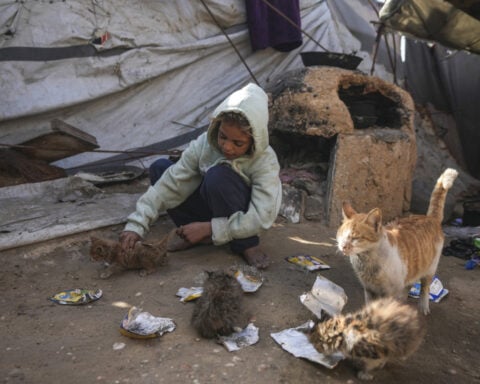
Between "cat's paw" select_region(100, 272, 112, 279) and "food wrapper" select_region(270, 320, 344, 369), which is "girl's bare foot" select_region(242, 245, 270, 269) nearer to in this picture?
"food wrapper" select_region(270, 320, 344, 369)

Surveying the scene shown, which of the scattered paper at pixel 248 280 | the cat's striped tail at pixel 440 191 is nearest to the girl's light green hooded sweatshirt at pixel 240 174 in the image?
the scattered paper at pixel 248 280

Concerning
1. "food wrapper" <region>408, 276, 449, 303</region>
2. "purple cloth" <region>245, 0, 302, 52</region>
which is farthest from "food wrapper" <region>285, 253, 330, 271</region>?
"purple cloth" <region>245, 0, 302, 52</region>

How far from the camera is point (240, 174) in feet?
9.99

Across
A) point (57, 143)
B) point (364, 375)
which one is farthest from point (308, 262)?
point (57, 143)

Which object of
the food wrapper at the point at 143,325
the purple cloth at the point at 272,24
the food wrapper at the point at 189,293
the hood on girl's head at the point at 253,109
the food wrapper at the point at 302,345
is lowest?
the food wrapper at the point at 302,345

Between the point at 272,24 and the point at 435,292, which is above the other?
the point at 272,24

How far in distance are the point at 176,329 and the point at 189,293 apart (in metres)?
0.39

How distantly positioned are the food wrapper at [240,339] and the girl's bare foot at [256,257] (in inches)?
32.9

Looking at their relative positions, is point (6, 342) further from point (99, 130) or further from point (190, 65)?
point (190, 65)

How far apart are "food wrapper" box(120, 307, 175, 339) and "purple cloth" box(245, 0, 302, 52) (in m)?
4.64

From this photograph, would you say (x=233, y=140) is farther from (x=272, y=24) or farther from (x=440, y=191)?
(x=272, y=24)

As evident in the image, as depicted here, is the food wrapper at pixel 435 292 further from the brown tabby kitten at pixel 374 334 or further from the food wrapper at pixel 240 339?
the food wrapper at pixel 240 339

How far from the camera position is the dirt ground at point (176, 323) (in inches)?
74.3

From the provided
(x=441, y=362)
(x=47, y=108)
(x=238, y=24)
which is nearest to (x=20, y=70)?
(x=47, y=108)
